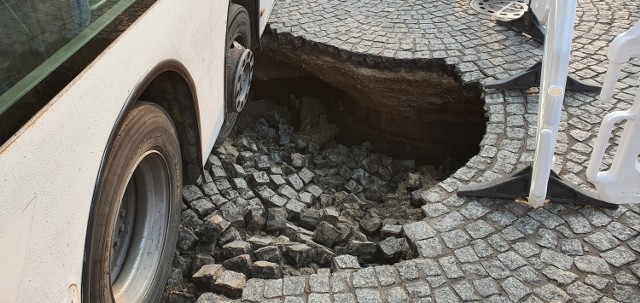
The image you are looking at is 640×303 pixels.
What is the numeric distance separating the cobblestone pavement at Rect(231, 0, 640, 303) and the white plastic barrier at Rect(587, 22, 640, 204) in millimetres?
422

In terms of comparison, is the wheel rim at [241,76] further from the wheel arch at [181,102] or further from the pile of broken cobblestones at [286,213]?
the wheel arch at [181,102]

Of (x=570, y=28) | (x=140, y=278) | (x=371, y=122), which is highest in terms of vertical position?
(x=570, y=28)

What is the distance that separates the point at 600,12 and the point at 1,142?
18.5 feet

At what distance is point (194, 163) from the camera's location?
362 centimetres

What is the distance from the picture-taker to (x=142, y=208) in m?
3.27

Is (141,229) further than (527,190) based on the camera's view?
No

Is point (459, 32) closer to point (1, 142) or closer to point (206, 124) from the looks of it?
point (206, 124)

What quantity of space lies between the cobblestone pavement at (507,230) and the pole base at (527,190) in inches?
1.8

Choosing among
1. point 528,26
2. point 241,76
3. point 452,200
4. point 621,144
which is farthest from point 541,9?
point 241,76

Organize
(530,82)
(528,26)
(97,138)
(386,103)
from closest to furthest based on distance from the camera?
(97,138)
(530,82)
(528,26)
(386,103)

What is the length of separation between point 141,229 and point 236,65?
4.94ft

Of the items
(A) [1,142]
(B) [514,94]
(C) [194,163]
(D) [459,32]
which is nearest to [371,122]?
(D) [459,32]

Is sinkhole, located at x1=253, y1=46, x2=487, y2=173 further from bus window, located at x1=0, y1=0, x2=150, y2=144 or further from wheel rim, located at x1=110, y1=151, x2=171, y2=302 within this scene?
bus window, located at x1=0, y1=0, x2=150, y2=144

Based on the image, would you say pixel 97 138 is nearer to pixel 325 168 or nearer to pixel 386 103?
pixel 325 168
